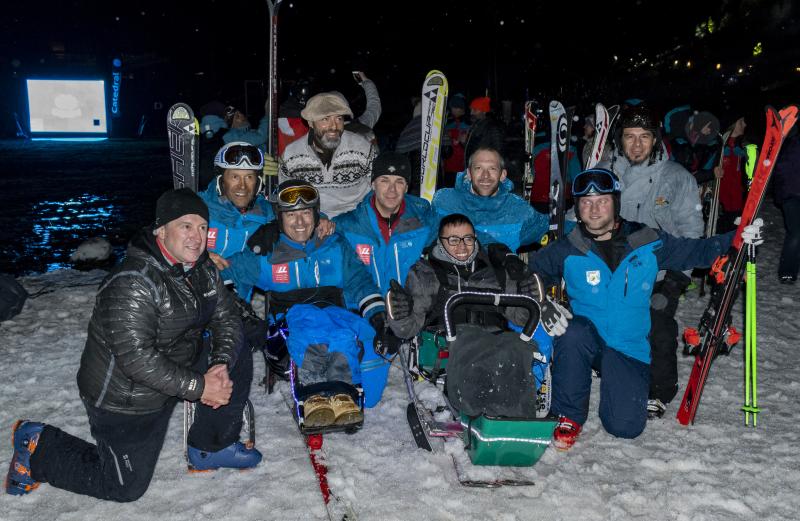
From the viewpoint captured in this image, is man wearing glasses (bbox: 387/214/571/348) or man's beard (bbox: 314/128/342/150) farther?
man's beard (bbox: 314/128/342/150)

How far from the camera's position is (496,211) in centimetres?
465

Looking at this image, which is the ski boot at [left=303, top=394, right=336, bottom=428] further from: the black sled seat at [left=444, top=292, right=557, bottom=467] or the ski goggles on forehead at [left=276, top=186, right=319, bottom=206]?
the ski goggles on forehead at [left=276, top=186, right=319, bottom=206]

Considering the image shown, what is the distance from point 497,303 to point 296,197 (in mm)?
1508

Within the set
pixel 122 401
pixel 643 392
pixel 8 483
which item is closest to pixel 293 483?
pixel 122 401

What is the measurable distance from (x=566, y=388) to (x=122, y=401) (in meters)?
2.57

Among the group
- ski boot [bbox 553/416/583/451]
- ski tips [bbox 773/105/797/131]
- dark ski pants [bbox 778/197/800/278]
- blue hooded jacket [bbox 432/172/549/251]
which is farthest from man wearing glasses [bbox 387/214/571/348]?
dark ski pants [bbox 778/197/800/278]

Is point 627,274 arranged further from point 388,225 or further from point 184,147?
point 184,147

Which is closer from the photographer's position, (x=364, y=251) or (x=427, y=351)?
(x=427, y=351)

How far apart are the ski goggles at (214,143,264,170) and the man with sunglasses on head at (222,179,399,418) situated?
452 mm

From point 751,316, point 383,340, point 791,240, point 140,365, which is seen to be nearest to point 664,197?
point 751,316

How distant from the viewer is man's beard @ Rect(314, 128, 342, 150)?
201 inches

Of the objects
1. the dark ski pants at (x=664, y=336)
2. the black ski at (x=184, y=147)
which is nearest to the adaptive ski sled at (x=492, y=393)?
the dark ski pants at (x=664, y=336)

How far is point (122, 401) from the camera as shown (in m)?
2.96

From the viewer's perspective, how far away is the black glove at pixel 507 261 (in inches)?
152
